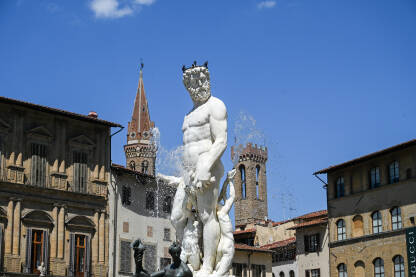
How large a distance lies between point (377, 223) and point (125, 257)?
57.9 ft

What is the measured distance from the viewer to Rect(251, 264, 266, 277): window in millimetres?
Answer: 54656

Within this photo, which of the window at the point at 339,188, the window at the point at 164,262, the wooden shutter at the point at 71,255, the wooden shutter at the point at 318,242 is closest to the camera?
the wooden shutter at the point at 71,255

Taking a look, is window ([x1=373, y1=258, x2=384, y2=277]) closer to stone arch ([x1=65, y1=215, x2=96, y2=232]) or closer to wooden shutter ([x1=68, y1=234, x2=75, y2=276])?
stone arch ([x1=65, y1=215, x2=96, y2=232])

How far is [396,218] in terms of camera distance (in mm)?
48312

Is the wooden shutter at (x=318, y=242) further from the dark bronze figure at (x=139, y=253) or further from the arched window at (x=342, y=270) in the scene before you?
the dark bronze figure at (x=139, y=253)

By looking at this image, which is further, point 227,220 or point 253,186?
point 253,186

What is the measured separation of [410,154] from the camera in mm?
47469

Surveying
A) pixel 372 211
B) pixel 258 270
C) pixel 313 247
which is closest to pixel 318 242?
pixel 313 247

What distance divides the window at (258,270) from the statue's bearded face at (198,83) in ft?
141

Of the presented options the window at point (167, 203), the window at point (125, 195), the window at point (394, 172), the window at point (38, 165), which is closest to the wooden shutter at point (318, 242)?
the window at point (394, 172)

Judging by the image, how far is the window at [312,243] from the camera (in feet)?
189

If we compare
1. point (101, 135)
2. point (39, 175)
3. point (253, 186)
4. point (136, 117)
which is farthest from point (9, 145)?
point (253, 186)

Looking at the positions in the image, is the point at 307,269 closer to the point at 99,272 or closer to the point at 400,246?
the point at 400,246

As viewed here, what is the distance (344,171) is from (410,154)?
23.7 feet
